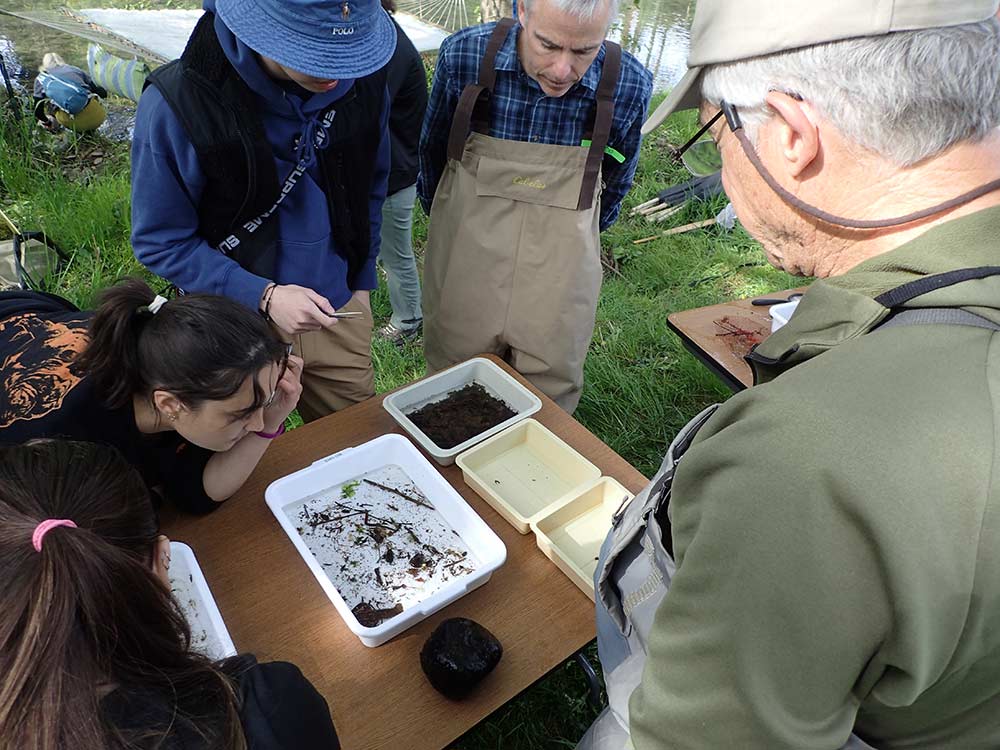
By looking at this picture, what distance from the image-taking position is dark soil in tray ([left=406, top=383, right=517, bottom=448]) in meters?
2.01

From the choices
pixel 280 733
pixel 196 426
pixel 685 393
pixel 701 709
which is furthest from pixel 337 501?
pixel 685 393

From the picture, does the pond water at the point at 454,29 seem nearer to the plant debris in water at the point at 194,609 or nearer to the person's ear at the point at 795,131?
the person's ear at the point at 795,131

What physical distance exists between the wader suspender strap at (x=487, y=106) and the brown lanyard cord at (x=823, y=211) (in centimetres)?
130

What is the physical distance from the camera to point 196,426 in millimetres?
1637

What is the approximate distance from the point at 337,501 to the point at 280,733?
730 mm

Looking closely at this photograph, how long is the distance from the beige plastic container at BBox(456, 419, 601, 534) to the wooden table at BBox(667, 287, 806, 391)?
2.81ft

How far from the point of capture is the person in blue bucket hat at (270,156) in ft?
5.38

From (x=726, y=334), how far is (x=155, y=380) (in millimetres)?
2043

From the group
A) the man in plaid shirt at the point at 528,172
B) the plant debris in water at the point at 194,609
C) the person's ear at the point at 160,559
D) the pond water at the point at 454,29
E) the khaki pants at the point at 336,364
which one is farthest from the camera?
the pond water at the point at 454,29

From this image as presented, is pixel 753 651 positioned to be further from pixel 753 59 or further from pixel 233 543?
pixel 233 543

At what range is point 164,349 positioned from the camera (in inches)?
61.9

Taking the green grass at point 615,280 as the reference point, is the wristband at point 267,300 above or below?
above

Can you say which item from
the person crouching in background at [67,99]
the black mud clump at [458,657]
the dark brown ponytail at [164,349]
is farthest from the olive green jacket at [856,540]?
the person crouching in background at [67,99]

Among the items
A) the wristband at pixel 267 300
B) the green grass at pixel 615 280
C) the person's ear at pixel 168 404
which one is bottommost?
the green grass at pixel 615 280
